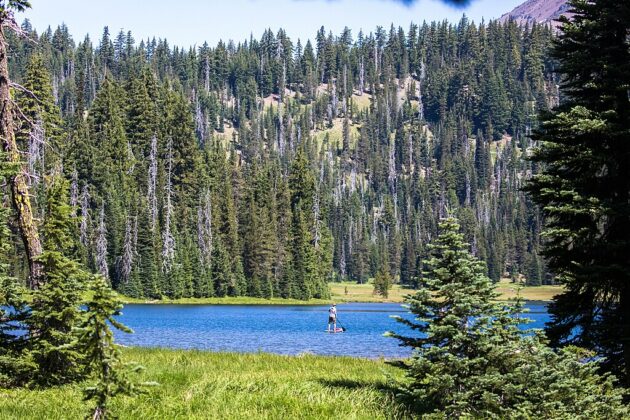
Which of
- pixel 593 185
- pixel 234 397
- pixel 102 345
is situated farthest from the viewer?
pixel 593 185

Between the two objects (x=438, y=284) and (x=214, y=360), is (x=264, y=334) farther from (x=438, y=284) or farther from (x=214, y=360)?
A: (x=438, y=284)

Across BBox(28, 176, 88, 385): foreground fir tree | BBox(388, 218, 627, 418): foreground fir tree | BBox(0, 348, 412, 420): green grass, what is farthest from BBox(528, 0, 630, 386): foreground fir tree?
BBox(28, 176, 88, 385): foreground fir tree

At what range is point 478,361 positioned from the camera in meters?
11.1

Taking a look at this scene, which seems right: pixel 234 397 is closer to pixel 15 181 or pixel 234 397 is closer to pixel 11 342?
pixel 11 342

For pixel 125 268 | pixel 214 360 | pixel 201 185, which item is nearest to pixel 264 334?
pixel 214 360

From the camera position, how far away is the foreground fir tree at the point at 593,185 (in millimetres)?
15031

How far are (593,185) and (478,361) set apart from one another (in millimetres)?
6562

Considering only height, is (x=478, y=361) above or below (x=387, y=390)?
above

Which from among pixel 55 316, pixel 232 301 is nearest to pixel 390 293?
pixel 232 301

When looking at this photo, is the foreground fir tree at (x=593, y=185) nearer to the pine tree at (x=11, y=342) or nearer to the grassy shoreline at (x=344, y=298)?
the pine tree at (x=11, y=342)

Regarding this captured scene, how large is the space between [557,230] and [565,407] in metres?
5.17

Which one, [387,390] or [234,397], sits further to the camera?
[387,390]

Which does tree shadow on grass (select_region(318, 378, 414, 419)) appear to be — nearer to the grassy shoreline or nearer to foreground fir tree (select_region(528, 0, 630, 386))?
foreground fir tree (select_region(528, 0, 630, 386))

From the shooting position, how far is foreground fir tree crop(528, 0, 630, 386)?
1503 cm
